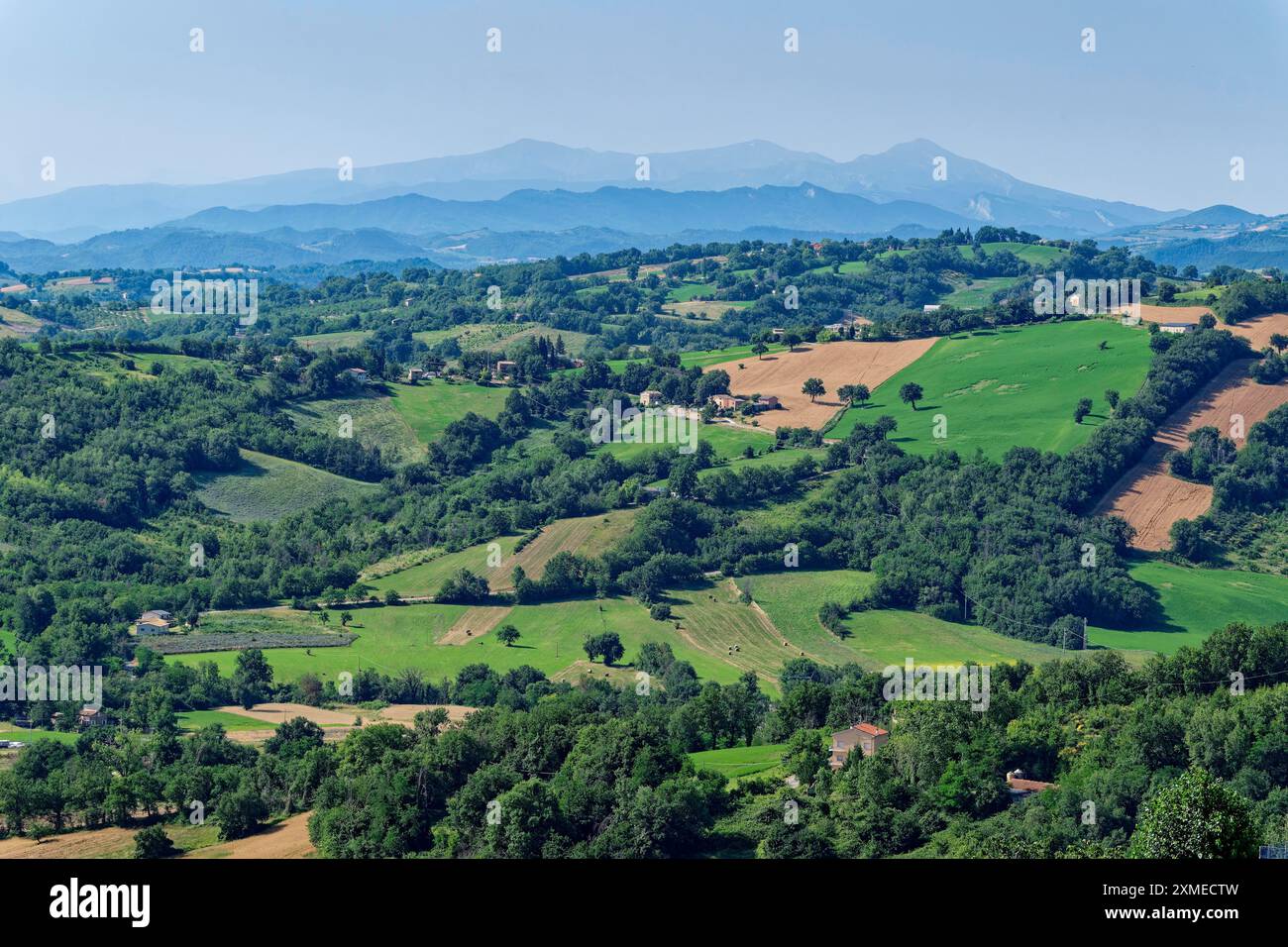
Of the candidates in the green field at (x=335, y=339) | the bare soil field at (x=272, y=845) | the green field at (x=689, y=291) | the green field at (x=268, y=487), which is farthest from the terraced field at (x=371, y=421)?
the green field at (x=689, y=291)

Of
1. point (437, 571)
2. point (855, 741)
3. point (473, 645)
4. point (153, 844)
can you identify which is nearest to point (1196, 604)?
point (473, 645)

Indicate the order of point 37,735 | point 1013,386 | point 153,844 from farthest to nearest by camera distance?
point 1013,386 → point 37,735 → point 153,844

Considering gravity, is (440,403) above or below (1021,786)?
above

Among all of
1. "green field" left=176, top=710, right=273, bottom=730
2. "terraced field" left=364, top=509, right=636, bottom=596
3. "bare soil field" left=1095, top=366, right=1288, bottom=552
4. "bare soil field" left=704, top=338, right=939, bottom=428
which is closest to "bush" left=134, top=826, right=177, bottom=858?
"green field" left=176, top=710, right=273, bottom=730

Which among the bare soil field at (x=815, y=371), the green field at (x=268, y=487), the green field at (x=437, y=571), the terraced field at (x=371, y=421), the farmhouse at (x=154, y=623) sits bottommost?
the farmhouse at (x=154, y=623)

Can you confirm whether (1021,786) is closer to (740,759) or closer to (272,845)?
(740,759)

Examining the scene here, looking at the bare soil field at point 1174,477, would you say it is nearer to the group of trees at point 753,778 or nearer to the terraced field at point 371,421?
the group of trees at point 753,778

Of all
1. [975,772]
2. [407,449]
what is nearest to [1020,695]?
[975,772]
